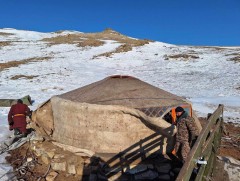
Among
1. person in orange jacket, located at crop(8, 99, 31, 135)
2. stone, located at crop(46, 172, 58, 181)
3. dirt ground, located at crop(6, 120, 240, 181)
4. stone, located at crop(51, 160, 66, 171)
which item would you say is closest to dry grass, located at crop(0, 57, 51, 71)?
person in orange jacket, located at crop(8, 99, 31, 135)

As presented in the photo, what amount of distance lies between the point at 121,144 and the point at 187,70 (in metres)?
20.6

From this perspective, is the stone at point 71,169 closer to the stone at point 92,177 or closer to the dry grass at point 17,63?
the stone at point 92,177

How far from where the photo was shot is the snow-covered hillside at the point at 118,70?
64.4 feet

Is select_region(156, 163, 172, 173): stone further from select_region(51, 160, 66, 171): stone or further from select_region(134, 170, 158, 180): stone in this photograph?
select_region(51, 160, 66, 171): stone

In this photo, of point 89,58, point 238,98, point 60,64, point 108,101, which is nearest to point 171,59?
point 89,58

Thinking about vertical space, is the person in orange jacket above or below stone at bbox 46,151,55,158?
above

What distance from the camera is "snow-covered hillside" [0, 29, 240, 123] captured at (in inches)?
773

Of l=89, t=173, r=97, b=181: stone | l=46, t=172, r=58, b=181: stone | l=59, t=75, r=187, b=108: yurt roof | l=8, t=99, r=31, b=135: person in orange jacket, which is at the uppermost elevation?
l=59, t=75, r=187, b=108: yurt roof

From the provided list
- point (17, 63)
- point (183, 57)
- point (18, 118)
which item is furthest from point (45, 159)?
point (183, 57)

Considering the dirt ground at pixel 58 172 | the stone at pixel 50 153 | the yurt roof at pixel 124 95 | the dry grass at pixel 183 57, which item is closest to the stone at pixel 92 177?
the dirt ground at pixel 58 172

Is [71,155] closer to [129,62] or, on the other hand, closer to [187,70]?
[187,70]

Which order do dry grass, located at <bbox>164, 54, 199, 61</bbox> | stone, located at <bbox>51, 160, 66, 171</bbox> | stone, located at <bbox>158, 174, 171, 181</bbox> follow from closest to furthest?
stone, located at <bbox>158, 174, 171, 181</bbox>, stone, located at <bbox>51, 160, 66, 171</bbox>, dry grass, located at <bbox>164, 54, 199, 61</bbox>

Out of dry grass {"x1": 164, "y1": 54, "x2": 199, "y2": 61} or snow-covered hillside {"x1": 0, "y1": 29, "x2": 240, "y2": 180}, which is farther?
dry grass {"x1": 164, "y1": 54, "x2": 199, "y2": 61}

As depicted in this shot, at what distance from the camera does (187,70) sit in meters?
28.1
